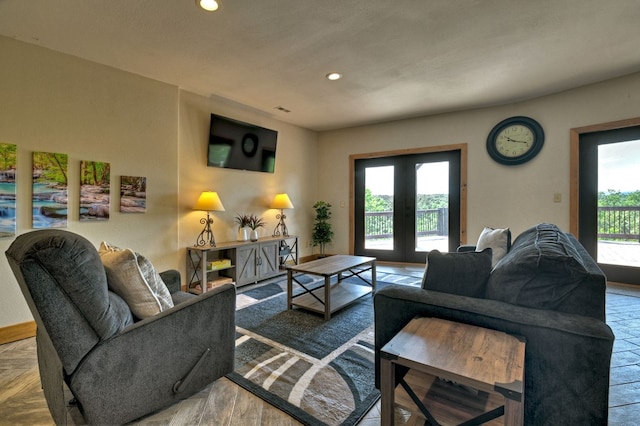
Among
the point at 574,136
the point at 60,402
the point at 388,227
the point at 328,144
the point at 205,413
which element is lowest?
the point at 205,413

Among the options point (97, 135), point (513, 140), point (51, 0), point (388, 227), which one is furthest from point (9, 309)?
point (513, 140)

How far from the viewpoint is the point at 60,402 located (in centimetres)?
134

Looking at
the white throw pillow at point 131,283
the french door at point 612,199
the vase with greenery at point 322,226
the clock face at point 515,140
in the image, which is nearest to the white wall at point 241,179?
the vase with greenery at point 322,226

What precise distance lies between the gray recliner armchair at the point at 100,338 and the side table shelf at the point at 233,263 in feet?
6.30

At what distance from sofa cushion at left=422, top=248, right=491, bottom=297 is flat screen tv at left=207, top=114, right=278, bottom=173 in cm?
330

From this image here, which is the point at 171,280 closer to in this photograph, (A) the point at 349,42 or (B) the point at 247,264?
(B) the point at 247,264

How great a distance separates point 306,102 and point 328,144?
1.71 meters

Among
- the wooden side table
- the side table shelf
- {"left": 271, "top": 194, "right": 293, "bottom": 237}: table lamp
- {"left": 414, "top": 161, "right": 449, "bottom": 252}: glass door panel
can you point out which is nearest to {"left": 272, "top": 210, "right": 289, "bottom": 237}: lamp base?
{"left": 271, "top": 194, "right": 293, "bottom": 237}: table lamp

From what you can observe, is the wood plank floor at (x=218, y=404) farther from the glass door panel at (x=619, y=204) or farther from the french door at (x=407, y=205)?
the french door at (x=407, y=205)

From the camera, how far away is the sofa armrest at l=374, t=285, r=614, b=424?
108 centimetres

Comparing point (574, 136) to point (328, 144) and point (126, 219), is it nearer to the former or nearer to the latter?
point (328, 144)

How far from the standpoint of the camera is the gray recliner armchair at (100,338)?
46.9 inches

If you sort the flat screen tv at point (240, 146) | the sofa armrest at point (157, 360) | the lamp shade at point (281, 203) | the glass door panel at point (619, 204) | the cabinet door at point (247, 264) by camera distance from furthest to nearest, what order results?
1. the lamp shade at point (281, 203)
2. the flat screen tv at point (240, 146)
3. the cabinet door at point (247, 264)
4. the glass door panel at point (619, 204)
5. the sofa armrest at point (157, 360)

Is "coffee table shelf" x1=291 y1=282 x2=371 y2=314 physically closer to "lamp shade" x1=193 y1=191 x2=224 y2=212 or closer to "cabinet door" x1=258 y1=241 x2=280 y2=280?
"cabinet door" x1=258 y1=241 x2=280 y2=280
